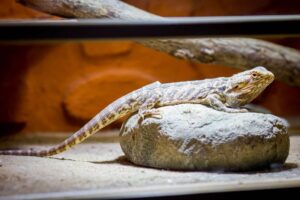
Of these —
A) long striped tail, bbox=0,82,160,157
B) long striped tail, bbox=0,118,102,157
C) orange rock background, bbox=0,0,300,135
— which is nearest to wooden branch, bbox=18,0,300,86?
long striped tail, bbox=0,82,160,157

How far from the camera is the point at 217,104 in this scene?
12.5ft

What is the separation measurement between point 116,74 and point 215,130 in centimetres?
306

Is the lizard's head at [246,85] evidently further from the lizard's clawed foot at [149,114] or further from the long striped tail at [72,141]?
the long striped tail at [72,141]

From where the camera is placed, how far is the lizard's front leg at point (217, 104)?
3763 millimetres

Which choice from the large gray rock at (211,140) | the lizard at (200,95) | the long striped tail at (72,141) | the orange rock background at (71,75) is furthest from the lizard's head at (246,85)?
the orange rock background at (71,75)

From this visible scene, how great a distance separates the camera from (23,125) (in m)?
6.23

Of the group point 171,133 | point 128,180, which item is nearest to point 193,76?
point 171,133

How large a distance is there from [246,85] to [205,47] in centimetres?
129

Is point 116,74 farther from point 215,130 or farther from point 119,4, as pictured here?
point 215,130

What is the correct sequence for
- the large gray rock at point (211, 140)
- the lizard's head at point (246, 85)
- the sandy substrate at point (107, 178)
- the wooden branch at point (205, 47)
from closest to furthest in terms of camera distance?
the sandy substrate at point (107, 178) → the large gray rock at point (211, 140) → the lizard's head at point (246, 85) → the wooden branch at point (205, 47)

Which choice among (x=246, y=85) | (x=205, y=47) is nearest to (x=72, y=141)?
(x=246, y=85)

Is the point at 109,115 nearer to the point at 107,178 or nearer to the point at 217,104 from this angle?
the point at 217,104

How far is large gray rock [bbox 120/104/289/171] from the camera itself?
11.1 ft

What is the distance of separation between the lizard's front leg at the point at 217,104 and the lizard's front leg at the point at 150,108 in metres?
0.39
